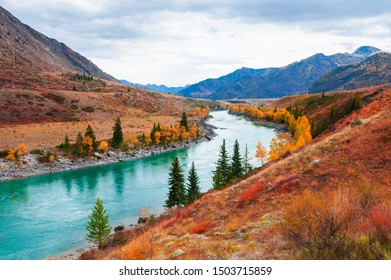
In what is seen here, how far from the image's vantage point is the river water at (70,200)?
32.1 metres

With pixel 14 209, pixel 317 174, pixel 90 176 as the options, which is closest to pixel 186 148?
pixel 90 176

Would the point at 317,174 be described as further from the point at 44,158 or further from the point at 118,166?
the point at 44,158

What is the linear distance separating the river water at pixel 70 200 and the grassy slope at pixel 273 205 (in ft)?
32.9

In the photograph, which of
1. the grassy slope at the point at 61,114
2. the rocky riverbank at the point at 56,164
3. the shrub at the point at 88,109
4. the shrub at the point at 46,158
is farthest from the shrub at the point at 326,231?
the shrub at the point at 88,109

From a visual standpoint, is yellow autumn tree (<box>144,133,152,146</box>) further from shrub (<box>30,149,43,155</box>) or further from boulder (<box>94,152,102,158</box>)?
shrub (<box>30,149,43,155</box>)

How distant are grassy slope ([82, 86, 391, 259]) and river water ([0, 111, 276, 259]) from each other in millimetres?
10034

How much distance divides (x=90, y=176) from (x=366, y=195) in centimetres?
5735

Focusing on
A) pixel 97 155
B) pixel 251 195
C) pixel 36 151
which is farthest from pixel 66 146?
pixel 251 195

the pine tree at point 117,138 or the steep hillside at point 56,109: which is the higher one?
the steep hillside at point 56,109

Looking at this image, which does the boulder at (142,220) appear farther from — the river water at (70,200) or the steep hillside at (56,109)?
the steep hillside at (56,109)

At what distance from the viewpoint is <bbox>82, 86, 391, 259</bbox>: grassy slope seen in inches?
442

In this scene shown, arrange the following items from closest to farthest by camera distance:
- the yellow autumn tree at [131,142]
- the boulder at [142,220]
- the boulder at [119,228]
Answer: the boulder at [119,228] → the boulder at [142,220] → the yellow autumn tree at [131,142]

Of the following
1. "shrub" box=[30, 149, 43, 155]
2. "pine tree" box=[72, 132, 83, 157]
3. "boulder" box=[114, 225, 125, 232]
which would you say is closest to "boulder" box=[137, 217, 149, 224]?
"boulder" box=[114, 225, 125, 232]

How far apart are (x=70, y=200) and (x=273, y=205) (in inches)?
1536
